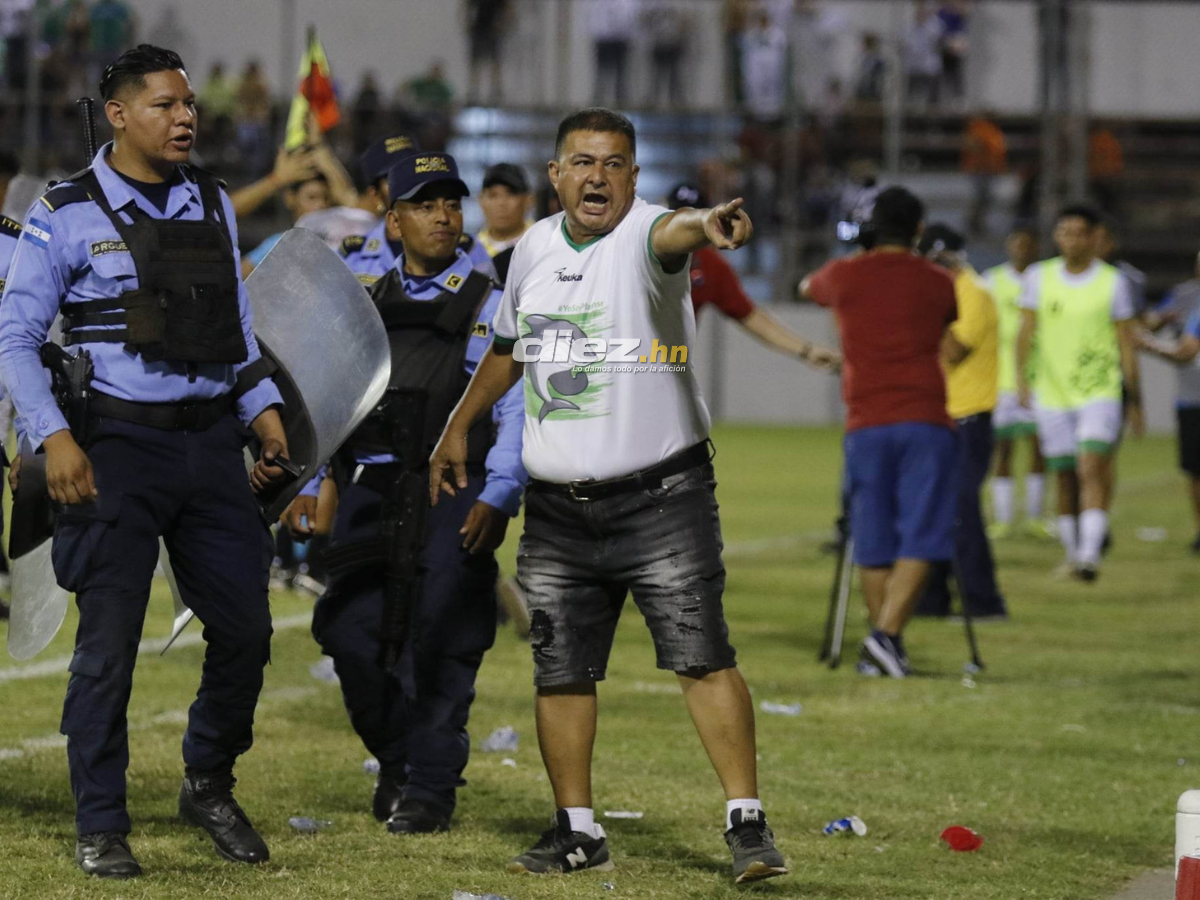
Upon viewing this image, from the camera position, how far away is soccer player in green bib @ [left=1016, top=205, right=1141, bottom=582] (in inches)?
497

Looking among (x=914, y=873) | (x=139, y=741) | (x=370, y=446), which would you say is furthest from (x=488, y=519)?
(x=139, y=741)

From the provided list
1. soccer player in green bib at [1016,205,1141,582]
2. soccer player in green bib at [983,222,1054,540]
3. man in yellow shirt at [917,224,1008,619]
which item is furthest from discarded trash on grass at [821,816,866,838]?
soccer player in green bib at [983,222,1054,540]

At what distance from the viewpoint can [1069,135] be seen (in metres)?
31.6

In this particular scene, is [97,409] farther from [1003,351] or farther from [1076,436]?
[1003,351]

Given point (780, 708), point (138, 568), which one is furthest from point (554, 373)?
point (780, 708)

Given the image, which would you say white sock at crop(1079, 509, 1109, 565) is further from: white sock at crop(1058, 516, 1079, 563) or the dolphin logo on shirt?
the dolphin logo on shirt

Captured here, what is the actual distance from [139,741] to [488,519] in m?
2.03

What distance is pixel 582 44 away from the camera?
3338 centimetres

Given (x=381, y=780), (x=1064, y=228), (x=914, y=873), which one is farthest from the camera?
(x=1064, y=228)

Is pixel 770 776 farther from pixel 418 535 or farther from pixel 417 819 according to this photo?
pixel 418 535

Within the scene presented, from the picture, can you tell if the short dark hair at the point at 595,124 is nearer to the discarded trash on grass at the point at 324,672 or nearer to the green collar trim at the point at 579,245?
the green collar trim at the point at 579,245

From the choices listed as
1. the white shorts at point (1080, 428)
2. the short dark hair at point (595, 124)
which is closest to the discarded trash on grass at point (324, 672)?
the short dark hair at point (595, 124)

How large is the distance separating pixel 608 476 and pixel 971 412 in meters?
6.90

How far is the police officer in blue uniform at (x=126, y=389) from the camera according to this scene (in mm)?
5074
